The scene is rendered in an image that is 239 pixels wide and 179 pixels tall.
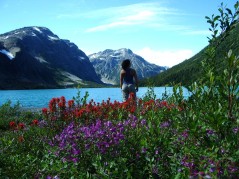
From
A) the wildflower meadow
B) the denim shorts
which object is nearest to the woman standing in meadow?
the denim shorts

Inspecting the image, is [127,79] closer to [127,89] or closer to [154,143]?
[127,89]

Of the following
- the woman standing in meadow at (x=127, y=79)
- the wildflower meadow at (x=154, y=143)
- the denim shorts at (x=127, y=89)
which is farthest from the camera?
the woman standing in meadow at (x=127, y=79)

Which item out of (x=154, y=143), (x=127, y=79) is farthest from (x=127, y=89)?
(x=154, y=143)

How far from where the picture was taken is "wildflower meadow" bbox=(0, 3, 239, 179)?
114 inches

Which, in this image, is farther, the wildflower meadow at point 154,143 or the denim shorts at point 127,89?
the denim shorts at point 127,89

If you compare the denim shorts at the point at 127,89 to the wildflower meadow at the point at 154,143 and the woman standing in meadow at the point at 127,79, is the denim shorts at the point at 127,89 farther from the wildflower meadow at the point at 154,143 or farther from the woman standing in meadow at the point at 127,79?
the wildflower meadow at the point at 154,143

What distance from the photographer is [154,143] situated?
4418 mm

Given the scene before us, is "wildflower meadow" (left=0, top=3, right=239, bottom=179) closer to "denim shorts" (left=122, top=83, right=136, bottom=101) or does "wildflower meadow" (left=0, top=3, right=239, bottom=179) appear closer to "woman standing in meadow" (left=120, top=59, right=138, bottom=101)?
"denim shorts" (left=122, top=83, right=136, bottom=101)

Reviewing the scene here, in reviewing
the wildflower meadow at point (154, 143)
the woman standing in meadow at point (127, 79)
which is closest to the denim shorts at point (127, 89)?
the woman standing in meadow at point (127, 79)

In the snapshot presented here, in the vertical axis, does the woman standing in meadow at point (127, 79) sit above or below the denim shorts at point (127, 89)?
above

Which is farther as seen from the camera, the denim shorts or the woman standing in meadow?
the woman standing in meadow

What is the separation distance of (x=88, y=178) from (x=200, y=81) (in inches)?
67.0

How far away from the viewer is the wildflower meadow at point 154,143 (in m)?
2.88

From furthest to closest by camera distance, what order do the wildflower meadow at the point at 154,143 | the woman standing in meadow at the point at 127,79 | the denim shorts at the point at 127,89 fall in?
the woman standing in meadow at the point at 127,79
the denim shorts at the point at 127,89
the wildflower meadow at the point at 154,143
